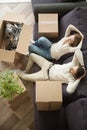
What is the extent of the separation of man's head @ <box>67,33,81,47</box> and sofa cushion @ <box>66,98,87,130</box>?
66cm

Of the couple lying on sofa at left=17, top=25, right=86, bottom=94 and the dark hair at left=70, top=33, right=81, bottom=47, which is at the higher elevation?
the dark hair at left=70, top=33, right=81, bottom=47

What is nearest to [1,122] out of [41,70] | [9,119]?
[9,119]

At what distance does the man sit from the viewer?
2168 millimetres

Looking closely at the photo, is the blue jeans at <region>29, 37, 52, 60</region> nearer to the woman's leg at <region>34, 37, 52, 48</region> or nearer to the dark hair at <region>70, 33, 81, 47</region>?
the woman's leg at <region>34, 37, 52, 48</region>

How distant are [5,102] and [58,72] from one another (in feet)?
2.34

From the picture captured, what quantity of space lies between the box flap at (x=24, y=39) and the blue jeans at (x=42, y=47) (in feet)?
0.47

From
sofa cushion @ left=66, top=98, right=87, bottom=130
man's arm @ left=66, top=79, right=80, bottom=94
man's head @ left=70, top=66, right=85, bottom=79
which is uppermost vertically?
man's head @ left=70, top=66, right=85, bottom=79

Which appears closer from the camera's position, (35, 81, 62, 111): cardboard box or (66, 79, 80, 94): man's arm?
(35, 81, 62, 111): cardboard box

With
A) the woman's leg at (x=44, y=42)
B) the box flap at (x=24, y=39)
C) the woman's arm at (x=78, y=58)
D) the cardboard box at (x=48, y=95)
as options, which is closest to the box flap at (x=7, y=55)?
the box flap at (x=24, y=39)

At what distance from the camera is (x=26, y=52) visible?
2.35 meters

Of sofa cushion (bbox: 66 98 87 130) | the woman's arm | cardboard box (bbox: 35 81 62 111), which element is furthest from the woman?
sofa cushion (bbox: 66 98 87 130)

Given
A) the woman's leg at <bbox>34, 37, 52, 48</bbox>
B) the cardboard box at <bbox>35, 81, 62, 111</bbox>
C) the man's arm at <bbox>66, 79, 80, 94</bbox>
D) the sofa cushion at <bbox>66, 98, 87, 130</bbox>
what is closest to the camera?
the sofa cushion at <bbox>66, 98, 87, 130</bbox>

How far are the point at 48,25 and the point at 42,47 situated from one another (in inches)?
9.6

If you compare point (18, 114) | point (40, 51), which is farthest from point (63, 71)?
point (18, 114)
